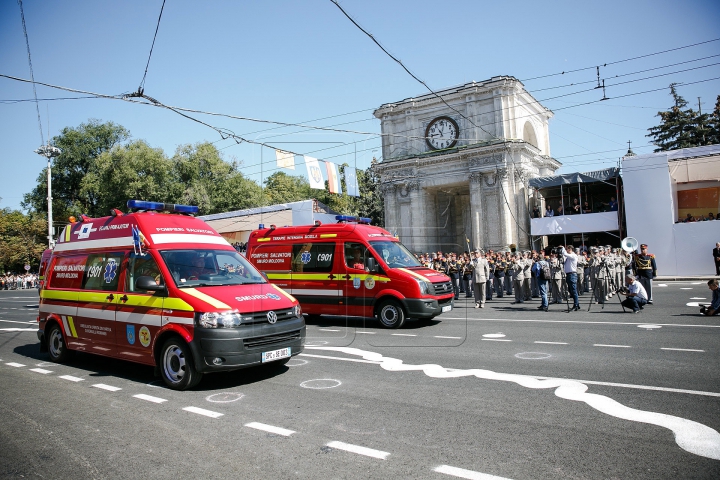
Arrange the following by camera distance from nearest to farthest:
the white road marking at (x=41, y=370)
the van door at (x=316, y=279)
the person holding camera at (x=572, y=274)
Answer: the white road marking at (x=41, y=370) → the van door at (x=316, y=279) → the person holding camera at (x=572, y=274)

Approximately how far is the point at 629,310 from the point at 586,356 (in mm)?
6949

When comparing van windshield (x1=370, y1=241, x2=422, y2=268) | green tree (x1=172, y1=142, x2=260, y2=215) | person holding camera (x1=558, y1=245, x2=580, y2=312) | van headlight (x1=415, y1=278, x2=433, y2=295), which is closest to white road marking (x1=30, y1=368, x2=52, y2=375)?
van windshield (x1=370, y1=241, x2=422, y2=268)

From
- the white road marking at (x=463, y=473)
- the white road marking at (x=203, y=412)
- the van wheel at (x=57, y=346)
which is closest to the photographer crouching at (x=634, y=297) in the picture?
the white road marking at (x=463, y=473)

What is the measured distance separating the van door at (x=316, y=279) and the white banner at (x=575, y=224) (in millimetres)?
23056

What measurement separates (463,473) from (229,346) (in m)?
3.65

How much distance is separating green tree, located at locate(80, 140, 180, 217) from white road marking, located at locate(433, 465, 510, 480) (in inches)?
1875

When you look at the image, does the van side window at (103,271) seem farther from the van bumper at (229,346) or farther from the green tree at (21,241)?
the green tree at (21,241)

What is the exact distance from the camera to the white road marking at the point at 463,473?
12.3 feet

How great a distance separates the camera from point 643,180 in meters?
27.6

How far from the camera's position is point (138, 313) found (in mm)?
7160

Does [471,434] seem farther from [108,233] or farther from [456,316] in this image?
[456,316]

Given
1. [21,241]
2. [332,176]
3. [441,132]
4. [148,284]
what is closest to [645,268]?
[332,176]

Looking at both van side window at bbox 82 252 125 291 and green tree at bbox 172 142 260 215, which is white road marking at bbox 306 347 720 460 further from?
green tree at bbox 172 142 260 215

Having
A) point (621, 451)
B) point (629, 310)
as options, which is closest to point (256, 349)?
point (621, 451)
